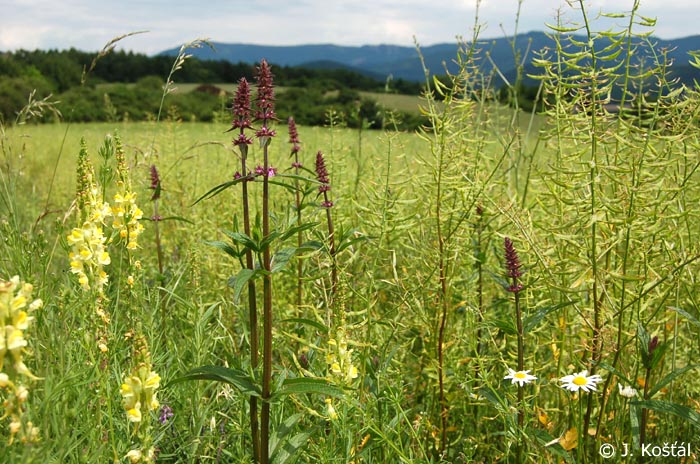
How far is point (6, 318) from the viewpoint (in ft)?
3.83

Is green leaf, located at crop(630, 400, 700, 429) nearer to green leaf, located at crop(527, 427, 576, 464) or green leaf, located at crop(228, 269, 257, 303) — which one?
green leaf, located at crop(527, 427, 576, 464)

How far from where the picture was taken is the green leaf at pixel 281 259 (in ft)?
5.64

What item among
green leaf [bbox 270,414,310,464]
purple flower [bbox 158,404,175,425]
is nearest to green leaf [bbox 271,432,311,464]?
green leaf [bbox 270,414,310,464]

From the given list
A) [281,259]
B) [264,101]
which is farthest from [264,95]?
[281,259]

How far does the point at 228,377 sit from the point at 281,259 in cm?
37

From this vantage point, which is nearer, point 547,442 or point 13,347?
point 13,347

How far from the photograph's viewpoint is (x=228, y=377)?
164cm

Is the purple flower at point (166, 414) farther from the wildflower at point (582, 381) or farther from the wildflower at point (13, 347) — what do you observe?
the wildflower at point (582, 381)

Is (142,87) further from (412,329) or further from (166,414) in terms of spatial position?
(166,414)

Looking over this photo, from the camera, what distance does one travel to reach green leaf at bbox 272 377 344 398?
1567 millimetres

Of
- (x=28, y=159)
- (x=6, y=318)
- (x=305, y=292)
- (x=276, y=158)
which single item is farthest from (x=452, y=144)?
(x=28, y=159)

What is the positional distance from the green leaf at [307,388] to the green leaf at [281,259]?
1.04ft

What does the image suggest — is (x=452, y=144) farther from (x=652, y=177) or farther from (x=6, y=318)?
(x=6, y=318)
